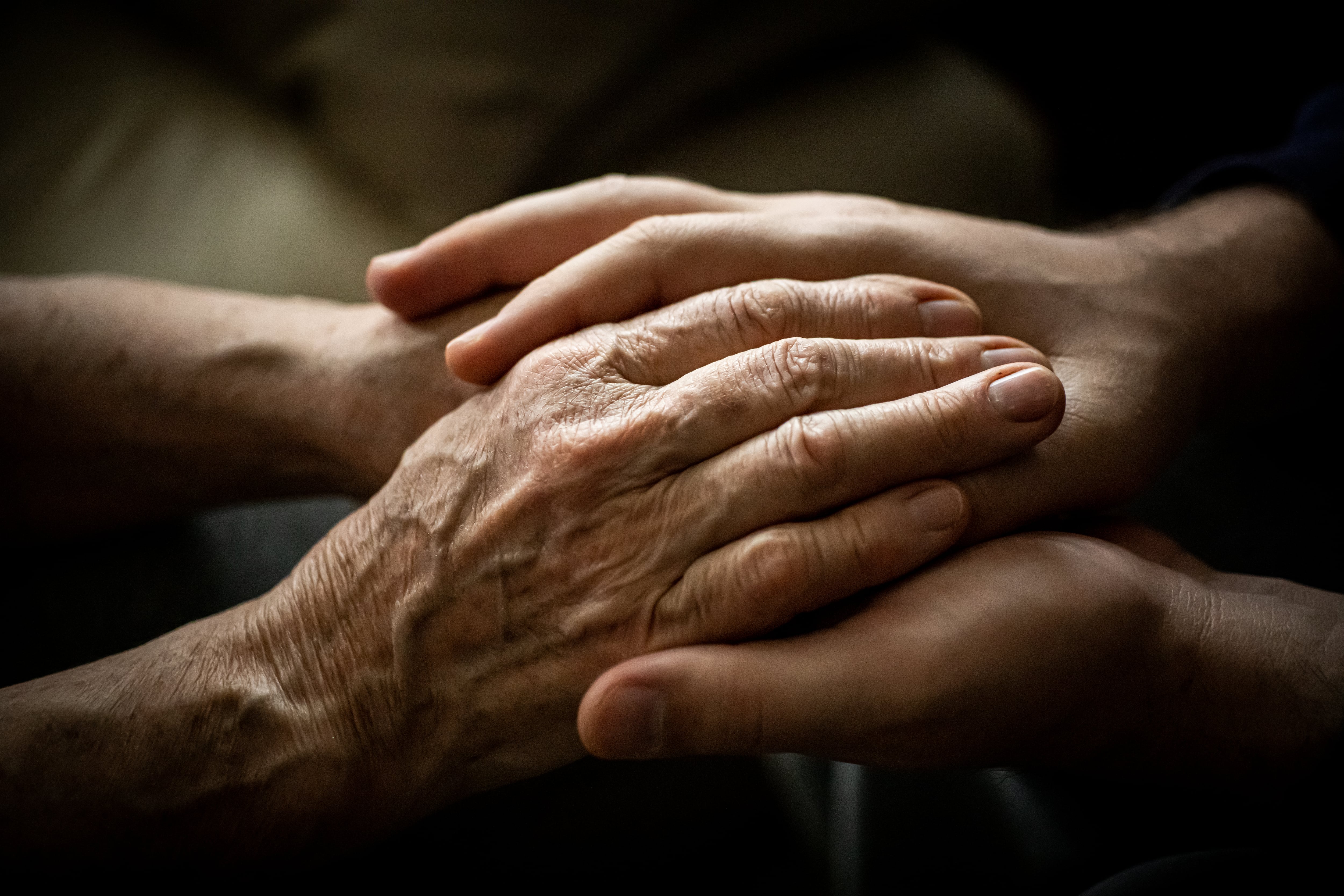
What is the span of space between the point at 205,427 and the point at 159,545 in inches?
6.9

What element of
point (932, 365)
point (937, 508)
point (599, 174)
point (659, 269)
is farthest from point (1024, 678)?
point (599, 174)

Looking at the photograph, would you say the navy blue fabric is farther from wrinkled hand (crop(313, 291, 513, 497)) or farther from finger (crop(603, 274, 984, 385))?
wrinkled hand (crop(313, 291, 513, 497))

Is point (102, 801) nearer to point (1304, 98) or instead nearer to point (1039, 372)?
point (1039, 372)

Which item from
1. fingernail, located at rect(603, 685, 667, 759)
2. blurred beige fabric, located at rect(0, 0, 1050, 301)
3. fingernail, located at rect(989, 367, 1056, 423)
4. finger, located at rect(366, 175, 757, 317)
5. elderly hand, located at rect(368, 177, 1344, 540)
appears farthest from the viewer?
blurred beige fabric, located at rect(0, 0, 1050, 301)

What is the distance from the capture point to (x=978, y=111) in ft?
4.69

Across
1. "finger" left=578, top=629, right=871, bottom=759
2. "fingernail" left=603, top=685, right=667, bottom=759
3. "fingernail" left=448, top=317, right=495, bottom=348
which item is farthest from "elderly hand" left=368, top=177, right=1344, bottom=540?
"fingernail" left=603, top=685, right=667, bottom=759

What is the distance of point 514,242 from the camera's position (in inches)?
36.6

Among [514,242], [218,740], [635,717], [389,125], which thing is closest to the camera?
[635,717]

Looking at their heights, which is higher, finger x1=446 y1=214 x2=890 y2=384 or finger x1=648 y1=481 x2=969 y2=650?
finger x1=446 y1=214 x2=890 y2=384

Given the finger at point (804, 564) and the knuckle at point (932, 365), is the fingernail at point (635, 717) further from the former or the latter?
the knuckle at point (932, 365)

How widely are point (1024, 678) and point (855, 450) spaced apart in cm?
21

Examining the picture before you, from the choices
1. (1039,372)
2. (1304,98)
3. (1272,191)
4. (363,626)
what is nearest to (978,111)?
(1272,191)

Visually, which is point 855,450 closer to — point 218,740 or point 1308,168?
point 218,740

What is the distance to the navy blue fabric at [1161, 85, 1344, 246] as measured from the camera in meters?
1.10
